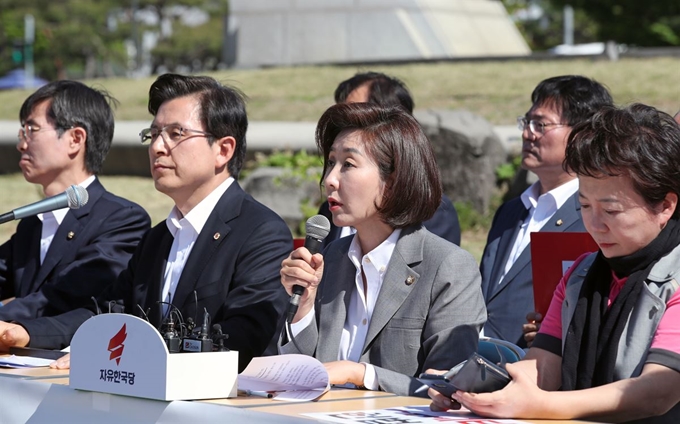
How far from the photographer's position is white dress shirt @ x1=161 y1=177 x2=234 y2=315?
15.2 feet

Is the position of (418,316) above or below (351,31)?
below

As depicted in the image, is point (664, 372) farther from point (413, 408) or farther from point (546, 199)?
point (546, 199)

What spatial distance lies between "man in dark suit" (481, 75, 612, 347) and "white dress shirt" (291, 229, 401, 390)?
1579 mm

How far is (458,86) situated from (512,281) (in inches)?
440

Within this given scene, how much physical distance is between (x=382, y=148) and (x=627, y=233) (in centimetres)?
108

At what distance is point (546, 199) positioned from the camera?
5598 mm

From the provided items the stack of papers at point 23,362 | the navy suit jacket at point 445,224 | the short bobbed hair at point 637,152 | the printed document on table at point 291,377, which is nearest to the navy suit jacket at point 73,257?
the stack of papers at point 23,362

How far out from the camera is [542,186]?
5660 millimetres

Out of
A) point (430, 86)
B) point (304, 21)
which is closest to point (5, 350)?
point (430, 86)

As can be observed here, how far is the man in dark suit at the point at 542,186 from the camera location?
541cm

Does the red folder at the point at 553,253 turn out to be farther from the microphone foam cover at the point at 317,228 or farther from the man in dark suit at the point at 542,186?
the man in dark suit at the point at 542,186

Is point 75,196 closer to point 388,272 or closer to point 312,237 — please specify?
point 312,237

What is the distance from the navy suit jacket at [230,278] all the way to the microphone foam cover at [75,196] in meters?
0.52

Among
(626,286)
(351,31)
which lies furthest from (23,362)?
(351,31)
